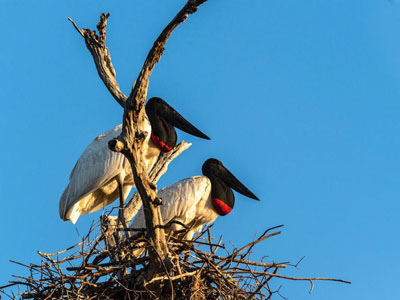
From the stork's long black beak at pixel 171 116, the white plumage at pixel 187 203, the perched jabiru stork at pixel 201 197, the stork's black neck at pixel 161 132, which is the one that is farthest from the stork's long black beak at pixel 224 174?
the stork's black neck at pixel 161 132

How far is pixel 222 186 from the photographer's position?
990 centimetres

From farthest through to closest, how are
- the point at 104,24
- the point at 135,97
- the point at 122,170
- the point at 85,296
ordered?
1. the point at 122,170
2. the point at 104,24
3. the point at 85,296
4. the point at 135,97

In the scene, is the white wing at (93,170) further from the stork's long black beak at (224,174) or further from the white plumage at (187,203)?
the stork's long black beak at (224,174)

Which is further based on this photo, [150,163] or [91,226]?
[150,163]

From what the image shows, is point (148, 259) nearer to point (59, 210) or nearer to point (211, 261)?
point (211, 261)

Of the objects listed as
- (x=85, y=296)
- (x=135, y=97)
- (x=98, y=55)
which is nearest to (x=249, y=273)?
(x=85, y=296)

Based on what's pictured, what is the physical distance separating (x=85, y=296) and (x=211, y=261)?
3.59ft

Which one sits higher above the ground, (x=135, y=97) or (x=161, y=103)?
(x=161, y=103)

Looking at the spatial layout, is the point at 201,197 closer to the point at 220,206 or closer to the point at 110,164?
the point at 220,206

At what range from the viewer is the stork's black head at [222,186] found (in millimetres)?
9703

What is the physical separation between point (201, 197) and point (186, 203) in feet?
0.89

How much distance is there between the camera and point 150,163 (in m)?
9.66

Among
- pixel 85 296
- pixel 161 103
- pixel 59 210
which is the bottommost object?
pixel 85 296

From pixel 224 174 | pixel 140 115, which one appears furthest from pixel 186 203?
pixel 140 115
